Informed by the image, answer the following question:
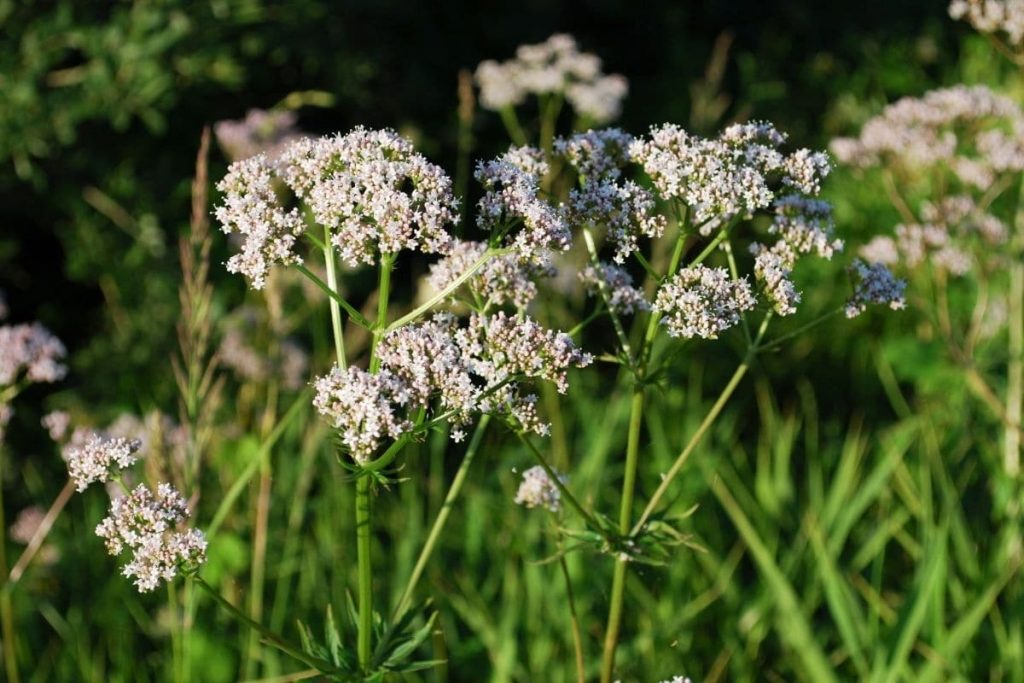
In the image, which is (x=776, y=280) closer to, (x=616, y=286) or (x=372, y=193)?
(x=616, y=286)

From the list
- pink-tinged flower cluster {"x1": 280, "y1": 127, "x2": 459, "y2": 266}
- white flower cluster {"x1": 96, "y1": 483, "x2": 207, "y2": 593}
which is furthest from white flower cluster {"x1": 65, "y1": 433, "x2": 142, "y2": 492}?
pink-tinged flower cluster {"x1": 280, "y1": 127, "x2": 459, "y2": 266}

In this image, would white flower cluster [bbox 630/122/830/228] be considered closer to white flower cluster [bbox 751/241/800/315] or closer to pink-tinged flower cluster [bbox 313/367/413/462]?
white flower cluster [bbox 751/241/800/315]

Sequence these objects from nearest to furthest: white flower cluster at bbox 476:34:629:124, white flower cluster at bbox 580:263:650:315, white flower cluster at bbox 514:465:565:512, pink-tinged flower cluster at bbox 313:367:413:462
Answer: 1. pink-tinged flower cluster at bbox 313:367:413:462
2. white flower cluster at bbox 580:263:650:315
3. white flower cluster at bbox 514:465:565:512
4. white flower cluster at bbox 476:34:629:124

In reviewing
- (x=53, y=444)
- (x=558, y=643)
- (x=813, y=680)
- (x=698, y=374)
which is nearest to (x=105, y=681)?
(x=558, y=643)

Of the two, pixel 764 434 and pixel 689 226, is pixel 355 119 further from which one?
pixel 689 226

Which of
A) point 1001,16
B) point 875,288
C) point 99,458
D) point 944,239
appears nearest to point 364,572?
point 99,458
